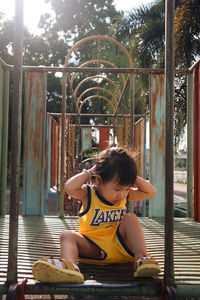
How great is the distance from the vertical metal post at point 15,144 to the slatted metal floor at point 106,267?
0.20m

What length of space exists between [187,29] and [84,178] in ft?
40.4

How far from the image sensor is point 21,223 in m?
2.87

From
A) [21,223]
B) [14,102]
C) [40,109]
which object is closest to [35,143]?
[40,109]

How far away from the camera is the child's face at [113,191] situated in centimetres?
175

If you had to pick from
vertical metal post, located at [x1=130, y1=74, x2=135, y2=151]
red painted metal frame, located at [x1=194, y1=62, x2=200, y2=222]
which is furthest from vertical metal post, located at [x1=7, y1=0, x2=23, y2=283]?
red painted metal frame, located at [x1=194, y1=62, x2=200, y2=222]

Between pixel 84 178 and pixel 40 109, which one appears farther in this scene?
pixel 40 109

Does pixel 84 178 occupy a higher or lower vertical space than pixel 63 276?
higher

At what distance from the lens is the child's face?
5.75 ft

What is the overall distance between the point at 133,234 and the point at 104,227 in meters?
0.19

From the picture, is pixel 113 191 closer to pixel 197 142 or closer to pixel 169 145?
pixel 169 145

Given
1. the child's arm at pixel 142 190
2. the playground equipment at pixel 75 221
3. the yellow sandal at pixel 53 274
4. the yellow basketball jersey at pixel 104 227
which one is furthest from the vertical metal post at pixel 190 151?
the yellow sandal at pixel 53 274

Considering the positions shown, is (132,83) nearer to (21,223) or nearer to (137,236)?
(21,223)

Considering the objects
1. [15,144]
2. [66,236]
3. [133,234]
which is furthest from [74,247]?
[15,144]

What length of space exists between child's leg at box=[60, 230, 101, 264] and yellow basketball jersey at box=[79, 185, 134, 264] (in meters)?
0.03
